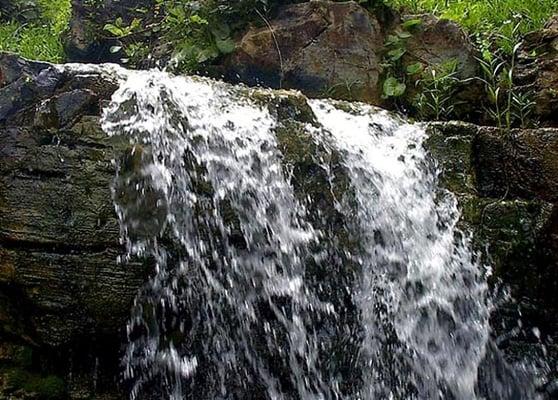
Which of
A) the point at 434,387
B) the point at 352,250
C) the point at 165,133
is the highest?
the point at 165,133

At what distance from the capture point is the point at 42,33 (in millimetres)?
7316

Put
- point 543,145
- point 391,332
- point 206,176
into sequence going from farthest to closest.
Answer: point 543,145 → point 206,176 → point 391,332

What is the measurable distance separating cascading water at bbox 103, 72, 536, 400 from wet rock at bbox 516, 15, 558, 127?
4.05ft

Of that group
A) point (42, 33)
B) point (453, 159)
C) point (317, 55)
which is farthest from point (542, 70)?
point (42, 33)

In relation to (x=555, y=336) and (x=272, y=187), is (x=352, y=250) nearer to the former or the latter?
(x=272, y=187)

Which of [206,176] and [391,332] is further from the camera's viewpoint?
[206,176]

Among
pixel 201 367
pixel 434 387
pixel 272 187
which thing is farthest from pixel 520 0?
pixel 201 367

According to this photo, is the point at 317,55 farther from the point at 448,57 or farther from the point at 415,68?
the point at 448,57

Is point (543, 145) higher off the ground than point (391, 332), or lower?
higher

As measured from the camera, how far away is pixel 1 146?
312 cm

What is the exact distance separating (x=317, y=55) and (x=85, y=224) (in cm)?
252

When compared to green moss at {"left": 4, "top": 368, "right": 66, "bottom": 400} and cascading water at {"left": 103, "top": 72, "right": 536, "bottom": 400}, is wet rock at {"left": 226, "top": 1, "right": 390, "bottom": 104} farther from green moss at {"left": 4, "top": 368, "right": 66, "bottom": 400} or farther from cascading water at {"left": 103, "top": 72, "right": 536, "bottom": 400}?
green moss at {"left": 4, "top": 368, "right": 66, "bottom": 400}

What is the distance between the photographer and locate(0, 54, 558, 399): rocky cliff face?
2869 millimetres

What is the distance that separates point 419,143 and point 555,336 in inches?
54.5
